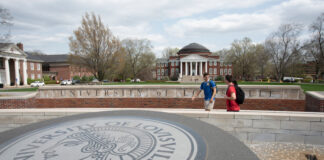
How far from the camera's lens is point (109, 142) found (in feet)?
7.98

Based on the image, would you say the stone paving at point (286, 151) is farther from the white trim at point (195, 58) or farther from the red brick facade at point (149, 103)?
the white trim at point (195, 58)

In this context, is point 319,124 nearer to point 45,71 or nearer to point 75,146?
point 75,146

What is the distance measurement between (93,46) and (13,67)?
39.4 m

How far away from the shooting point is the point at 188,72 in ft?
227

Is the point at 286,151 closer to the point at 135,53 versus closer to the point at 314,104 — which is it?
the point at 314,104

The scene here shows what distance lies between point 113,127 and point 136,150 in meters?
0.98

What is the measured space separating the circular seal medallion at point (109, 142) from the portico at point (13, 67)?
4503 cm

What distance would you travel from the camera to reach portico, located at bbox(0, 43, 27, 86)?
37.0 metres

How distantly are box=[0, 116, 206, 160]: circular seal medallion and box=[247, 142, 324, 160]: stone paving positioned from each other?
7.31 feet

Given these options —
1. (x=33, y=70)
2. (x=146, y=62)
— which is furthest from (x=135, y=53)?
(x=33, y=70)

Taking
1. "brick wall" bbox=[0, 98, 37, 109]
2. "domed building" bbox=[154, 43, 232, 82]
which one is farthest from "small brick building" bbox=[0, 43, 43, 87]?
"domed building" bbox=[154, 43, 232, 82]

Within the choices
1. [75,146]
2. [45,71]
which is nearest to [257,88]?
[75,146]

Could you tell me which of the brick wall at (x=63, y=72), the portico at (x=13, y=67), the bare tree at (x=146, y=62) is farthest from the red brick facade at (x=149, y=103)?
the brick wall at (x=63, y=72)

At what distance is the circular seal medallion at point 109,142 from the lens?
2.10 meters
